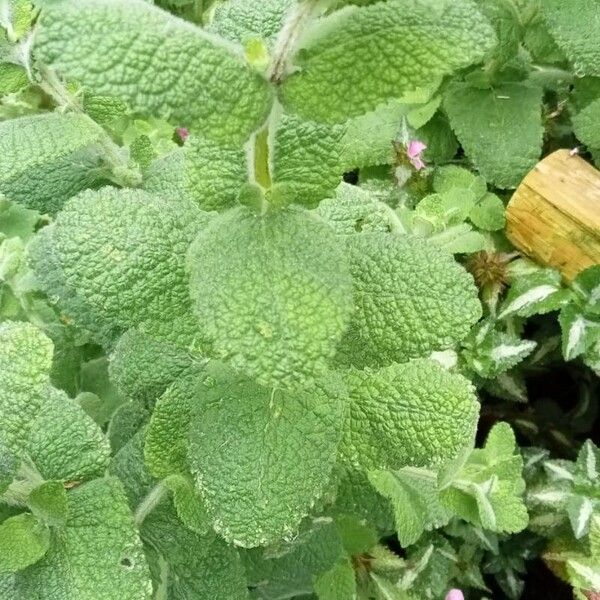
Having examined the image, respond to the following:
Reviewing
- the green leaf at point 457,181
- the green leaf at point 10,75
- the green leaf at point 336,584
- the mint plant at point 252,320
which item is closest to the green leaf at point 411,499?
the mint plant at point 252,320

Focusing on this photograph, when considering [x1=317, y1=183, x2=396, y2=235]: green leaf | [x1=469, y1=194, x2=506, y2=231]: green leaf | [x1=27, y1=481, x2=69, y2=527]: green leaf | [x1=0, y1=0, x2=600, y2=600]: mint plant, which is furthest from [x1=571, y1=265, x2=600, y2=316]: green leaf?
[x1=27, y1=481, x2=69, y2=527]: green leaf

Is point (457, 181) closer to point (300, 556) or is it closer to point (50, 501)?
point (300, 556)

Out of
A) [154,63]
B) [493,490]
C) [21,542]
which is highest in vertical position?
[154,63]

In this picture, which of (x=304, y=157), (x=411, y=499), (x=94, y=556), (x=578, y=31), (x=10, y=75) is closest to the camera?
(x=304, y=157)

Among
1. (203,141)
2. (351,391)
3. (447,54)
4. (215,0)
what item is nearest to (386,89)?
(447,54)

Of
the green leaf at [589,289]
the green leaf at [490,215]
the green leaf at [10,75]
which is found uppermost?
the green leaf at [10,75]

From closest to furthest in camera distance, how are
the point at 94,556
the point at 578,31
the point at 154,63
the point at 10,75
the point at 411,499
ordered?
1. the point at 154,63
2. the point at 94,556
3. the point at 10,75
4. the point at 411,499
5. the point at 578,31

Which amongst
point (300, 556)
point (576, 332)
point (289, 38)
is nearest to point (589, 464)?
point (576, 332)

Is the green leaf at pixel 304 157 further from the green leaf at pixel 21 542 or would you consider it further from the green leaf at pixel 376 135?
the green leaf at pixel 376 135

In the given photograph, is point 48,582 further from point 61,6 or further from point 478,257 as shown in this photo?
point 478,257
